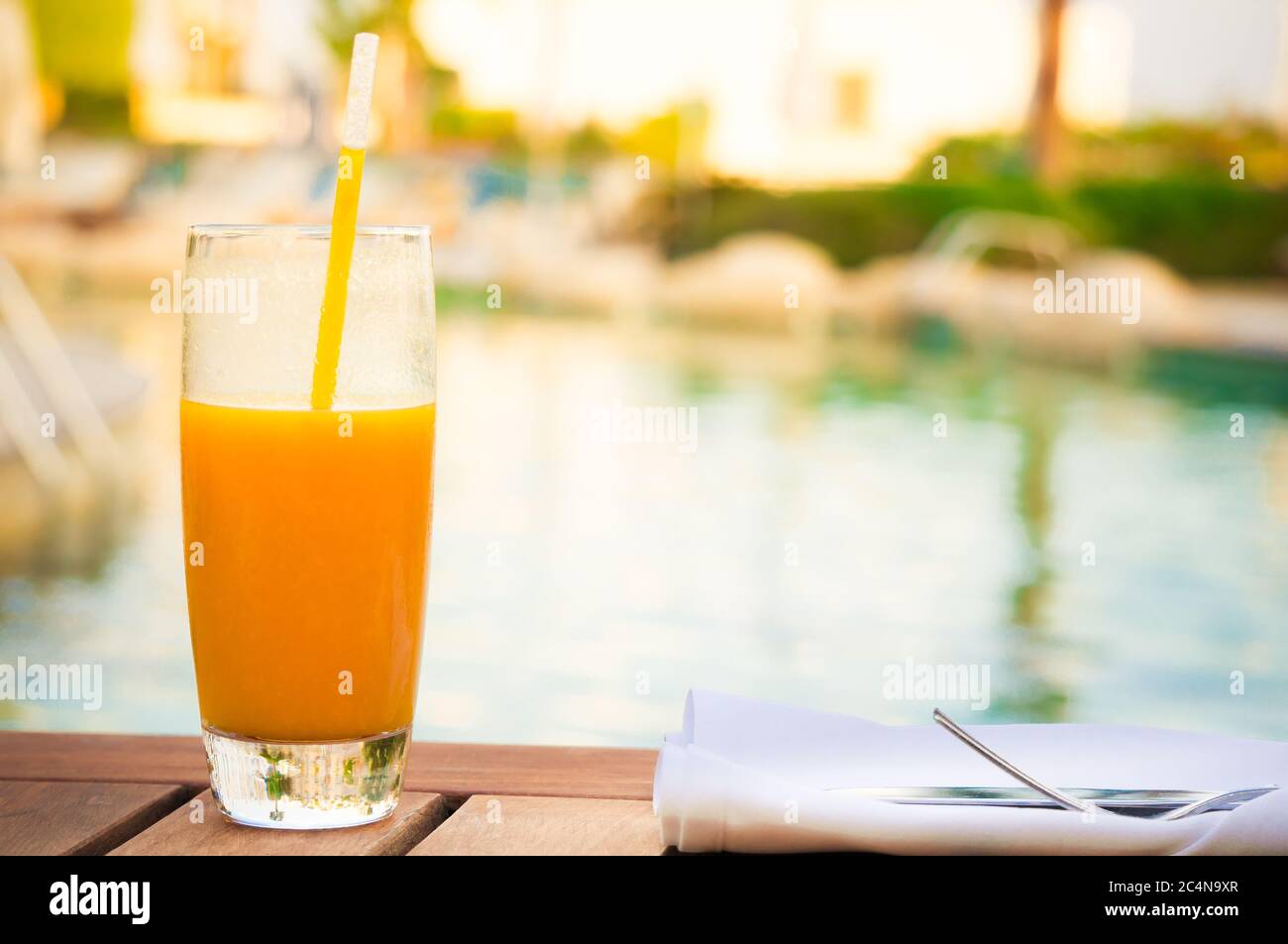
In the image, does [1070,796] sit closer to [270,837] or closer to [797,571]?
[270,837]

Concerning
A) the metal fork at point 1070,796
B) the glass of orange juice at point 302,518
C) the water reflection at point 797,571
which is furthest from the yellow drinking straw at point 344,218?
the water reflection at point 797,571

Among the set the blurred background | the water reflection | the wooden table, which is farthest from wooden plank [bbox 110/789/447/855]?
the water reflection

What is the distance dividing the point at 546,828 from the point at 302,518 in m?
0.15

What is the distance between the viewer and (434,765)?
693mm

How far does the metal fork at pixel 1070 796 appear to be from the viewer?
55cm

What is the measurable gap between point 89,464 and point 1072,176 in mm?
10970

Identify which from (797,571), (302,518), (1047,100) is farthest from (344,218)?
(1047,100)

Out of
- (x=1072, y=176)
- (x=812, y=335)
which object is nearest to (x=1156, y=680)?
(x=812, y=335)

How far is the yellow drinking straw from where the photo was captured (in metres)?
0.61

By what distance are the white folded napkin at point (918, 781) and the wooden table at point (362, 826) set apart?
4 cm
